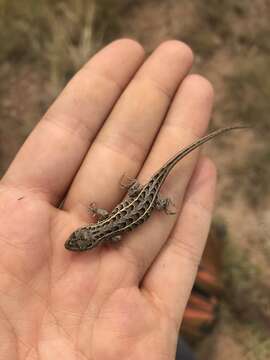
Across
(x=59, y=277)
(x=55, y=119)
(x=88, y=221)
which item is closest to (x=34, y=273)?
(x=59, y=277)

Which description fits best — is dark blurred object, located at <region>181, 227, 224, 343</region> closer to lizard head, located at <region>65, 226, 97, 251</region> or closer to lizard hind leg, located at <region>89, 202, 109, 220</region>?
lizard hind leg, located at <region>89, 202, 109, 220</region>

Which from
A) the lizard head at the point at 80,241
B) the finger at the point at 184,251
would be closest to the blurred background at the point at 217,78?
the finger at the point at 184,251

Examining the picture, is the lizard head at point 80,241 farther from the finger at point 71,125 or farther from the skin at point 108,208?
the finger at point 71,125

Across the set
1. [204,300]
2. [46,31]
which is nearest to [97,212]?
[204,300]

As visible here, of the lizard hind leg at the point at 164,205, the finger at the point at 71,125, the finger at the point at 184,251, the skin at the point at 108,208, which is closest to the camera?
the skin at the point at 108,208

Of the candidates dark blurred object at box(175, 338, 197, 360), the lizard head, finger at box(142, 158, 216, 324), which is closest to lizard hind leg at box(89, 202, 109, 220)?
the lizard head

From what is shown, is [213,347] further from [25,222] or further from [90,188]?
[25,222]
